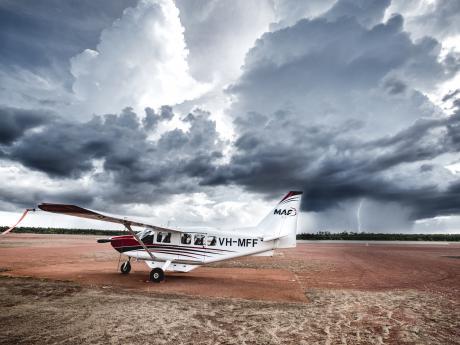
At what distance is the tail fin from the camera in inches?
625

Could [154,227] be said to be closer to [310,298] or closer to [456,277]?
[310,298]

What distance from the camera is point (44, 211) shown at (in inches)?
423

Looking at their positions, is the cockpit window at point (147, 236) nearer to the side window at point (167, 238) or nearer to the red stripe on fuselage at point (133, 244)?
the red stripe on fuselage at point (133, 244)

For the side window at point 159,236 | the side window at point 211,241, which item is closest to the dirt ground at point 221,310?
the side window at point 211,241

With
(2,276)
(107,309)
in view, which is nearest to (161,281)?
(107,309)

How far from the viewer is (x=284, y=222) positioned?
16203 millimetres

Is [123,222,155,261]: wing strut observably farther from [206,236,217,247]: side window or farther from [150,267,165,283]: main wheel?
[206,236,217,247]: side window

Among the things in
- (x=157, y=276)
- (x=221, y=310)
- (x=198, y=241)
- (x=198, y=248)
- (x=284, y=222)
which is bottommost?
(x=221, y=310)

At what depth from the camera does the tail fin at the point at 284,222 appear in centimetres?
1588

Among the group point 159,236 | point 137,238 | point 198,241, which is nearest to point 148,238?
point 159,236

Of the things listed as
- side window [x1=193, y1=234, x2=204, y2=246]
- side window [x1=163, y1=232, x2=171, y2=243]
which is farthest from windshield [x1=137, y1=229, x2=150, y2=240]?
side window [x1=193, y1=234, x2=204, y2=246]

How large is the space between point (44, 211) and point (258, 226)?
1032cm

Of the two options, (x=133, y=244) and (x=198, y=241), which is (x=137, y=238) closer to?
(x=133, y=244)

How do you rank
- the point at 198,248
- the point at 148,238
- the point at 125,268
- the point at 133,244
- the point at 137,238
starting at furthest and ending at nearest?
1. the point at 125,268
2. the point at 133,244
3. the point at 148,238
4. the point at 198,248
5. the point at 137,238
